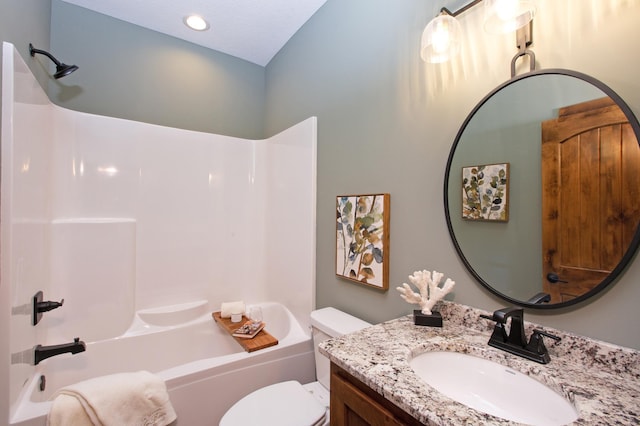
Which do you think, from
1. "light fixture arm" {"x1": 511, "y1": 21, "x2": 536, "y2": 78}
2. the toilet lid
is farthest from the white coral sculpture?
"light fixture arm" {"x1": 511, "y1": 21, "x2": 536, "y2": 78}

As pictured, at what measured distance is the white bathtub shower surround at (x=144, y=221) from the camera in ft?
5.21

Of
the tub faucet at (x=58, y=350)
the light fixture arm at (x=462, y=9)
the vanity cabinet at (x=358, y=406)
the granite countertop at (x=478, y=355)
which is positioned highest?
the light fixture arm at (x=462, y=9)

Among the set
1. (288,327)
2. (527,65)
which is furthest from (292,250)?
(527,65)

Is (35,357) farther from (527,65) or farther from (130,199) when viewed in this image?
(527,65)

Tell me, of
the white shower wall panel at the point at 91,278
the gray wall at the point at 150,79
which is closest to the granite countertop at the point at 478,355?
the white shower wall panel at the point at 91,278

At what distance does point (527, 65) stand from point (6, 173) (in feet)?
7.01

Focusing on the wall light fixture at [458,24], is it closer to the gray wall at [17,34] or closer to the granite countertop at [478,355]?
the granite countertop at [478,355]

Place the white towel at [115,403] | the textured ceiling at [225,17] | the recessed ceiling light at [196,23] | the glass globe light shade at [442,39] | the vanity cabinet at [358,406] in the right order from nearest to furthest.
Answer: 1. the vanity cabinet at [358,406]
2. the glass globe light shade at [442,39]
3. the white towel at [115,403]
4. the textured ceiling at [225,17]
5. the recessed ceiling light at [196,23]

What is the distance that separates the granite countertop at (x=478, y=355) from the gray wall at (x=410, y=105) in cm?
6

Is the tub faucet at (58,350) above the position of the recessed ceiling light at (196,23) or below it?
below

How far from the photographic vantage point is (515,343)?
916 mm

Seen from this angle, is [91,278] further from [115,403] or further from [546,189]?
[546,189]

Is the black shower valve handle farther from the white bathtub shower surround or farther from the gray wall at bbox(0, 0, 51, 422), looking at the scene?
the gray wall at bbox(0, 0, 51, 422)

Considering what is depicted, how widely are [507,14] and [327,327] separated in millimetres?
1557
